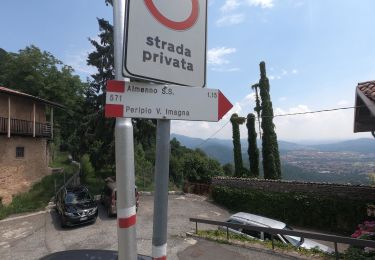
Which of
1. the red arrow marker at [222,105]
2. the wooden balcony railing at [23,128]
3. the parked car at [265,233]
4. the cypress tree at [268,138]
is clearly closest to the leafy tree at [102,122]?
the wooden balcony railing at [23,128]

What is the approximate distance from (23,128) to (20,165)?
274cm

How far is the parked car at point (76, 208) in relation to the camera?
46.8 ft

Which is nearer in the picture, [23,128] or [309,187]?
[309,187]

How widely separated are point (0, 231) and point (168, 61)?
1615cm

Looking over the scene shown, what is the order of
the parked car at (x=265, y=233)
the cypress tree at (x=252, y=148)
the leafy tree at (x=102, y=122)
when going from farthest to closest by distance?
the cypress tree at (x=252, y=148) → the leafy tree at (x=102, y=122) → the parked car at (x=265, y=233)

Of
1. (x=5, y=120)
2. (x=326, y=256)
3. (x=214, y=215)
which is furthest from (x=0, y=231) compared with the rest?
(x=326, y=256)

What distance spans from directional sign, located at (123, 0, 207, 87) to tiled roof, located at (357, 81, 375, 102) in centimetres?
673

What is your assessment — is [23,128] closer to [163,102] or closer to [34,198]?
[34,198]

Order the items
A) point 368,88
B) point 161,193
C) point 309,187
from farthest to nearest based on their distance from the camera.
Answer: point 309,187 → point 368,88 → point 161,193

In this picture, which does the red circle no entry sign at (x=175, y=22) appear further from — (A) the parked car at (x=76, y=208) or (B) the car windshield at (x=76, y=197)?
(B) the car windshield at (x=76, y=197)

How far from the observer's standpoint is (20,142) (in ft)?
70.4

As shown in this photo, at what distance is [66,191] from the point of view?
1592cm

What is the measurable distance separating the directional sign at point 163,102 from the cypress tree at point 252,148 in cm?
3293

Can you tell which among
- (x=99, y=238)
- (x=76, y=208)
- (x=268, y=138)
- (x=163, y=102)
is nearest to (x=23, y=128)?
(x=76, y=208)
